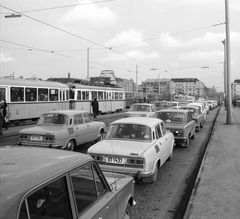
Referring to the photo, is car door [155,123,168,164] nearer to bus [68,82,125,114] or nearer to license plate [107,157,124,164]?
license plate [107,157,124,164]

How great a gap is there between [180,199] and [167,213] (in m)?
0.74

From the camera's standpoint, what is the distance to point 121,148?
19.8 feet

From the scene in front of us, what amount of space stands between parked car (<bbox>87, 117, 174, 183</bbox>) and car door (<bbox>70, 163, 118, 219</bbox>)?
2.61m

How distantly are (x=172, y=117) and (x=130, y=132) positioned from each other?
4.77m

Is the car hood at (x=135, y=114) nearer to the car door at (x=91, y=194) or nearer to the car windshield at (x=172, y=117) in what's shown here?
the car windshield at (x=172, y=117)

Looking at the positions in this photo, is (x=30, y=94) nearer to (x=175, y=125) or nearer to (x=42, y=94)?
(x=42, y=94)

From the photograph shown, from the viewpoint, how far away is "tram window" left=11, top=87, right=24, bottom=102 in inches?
671

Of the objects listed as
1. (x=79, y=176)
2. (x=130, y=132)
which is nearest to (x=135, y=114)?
(x=130, y=132)

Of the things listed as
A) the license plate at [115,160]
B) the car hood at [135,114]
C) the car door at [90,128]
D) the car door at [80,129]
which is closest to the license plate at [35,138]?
the car door at [80,129]

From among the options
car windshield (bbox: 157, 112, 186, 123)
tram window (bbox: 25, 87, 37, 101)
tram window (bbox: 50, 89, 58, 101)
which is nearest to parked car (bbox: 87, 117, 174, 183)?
car windshield (bbox: 157, 112, 186, 123)

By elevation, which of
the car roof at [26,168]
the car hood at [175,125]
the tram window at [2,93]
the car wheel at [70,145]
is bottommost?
the car wheel at [70,145]

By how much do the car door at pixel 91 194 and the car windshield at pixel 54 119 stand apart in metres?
6.41

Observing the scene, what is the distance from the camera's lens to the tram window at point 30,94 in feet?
59.6

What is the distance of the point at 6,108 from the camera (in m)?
16.0
